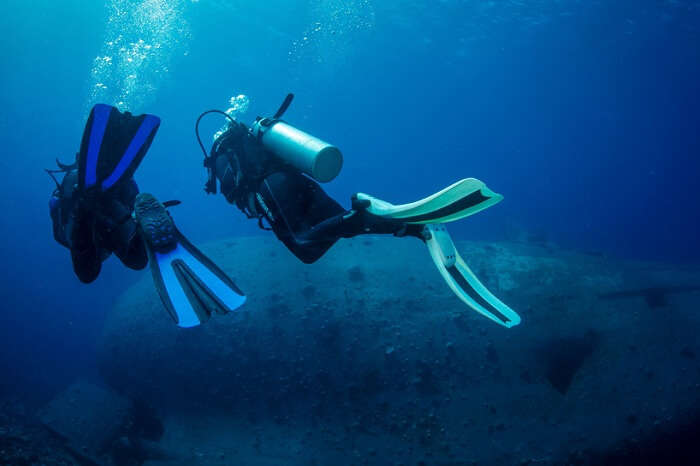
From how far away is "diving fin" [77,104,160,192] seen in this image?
2.83 m

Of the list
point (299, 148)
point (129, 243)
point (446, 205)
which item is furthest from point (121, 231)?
point (446, 205)

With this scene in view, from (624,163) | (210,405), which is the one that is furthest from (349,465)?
(624,163)

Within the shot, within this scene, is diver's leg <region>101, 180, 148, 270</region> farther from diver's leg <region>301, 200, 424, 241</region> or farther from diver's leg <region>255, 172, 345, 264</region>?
diver's leg <region>301, 200, 424, 241</region>

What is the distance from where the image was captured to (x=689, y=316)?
19.5ft

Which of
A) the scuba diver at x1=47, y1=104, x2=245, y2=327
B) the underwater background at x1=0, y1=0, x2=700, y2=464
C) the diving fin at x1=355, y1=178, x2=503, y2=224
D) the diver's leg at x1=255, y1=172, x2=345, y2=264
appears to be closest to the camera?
the diving fin at x1=355, y1=178, x2=503, y2=224

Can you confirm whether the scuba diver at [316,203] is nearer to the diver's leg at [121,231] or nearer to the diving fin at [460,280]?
the diving fin at [460,280]

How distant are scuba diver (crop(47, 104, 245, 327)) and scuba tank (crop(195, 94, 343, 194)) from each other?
37.5 inches

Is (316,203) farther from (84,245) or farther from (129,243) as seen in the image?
(84,245)

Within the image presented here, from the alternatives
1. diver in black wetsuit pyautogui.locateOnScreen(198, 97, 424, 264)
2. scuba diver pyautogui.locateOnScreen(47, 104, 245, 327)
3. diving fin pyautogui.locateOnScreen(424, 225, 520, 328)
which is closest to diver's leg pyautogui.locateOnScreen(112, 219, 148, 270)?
scuba diver pyautogui.locateOnScreen(47, 104, 245, 327)

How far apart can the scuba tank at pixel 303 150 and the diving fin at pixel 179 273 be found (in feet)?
3.53

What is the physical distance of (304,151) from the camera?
9.69 feet

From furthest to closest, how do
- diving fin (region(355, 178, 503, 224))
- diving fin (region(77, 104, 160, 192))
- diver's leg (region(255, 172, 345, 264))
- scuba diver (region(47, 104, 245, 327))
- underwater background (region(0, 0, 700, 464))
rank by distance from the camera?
underwater background (region(0, 0, 700, 464))
diver's leg (region(255, 172, 345, 264))
diving fin (region(77, 104, 160, 192))
scuba diver (region(47, 104, 245, 327))
diving fin (region(355, 178, 503, 224))

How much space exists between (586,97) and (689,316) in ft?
238

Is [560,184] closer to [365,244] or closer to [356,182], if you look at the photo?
[356,182]
